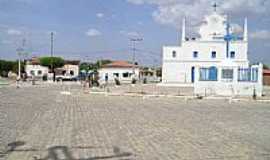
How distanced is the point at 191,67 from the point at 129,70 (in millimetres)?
38844

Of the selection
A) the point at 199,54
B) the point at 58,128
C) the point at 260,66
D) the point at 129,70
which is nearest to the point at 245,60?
the point at 199,54

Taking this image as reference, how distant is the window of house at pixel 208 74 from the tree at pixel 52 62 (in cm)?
7634

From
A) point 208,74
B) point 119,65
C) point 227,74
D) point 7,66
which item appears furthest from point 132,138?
point 7,66

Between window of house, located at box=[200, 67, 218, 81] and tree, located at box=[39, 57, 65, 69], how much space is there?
76.3 m

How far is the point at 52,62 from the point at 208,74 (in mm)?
76782

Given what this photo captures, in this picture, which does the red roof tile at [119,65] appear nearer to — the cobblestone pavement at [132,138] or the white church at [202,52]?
the white church at [202,52]

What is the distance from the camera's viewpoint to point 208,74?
36938mm

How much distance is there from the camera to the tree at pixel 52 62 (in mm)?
109625

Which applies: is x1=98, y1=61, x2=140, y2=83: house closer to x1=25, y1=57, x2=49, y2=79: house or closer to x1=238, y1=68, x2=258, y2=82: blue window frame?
x1=25, y1=57, x2=49, y2=79: house

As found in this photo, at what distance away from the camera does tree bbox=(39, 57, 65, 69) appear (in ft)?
360

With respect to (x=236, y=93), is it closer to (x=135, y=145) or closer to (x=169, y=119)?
(x=169, y=119)

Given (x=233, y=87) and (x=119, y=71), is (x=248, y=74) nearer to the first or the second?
(x=233, y=87)

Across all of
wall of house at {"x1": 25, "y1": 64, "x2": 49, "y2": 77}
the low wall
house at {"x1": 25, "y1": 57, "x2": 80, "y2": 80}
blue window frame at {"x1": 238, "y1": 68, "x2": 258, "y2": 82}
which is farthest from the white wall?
blue window frame at {"x1": 238, "y1": 68, "x2": 258, "y2": 82}

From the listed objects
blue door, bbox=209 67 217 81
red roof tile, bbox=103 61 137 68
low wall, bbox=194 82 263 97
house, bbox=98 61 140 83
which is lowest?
low wall, bbox=194 82 263 97
